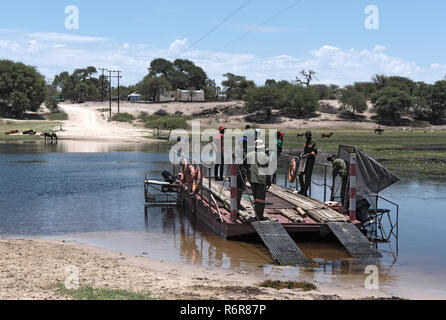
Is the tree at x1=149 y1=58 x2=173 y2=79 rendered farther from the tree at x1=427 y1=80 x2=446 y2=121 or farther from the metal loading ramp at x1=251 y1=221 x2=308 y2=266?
the metal loading ramp at x1=251 y1=221 x2=308 y2=266

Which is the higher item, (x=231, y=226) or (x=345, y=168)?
(x=345, y=168)

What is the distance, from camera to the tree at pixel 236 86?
122 metres

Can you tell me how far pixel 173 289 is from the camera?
912 cm

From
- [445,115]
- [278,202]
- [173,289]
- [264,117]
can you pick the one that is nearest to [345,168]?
[278,202]

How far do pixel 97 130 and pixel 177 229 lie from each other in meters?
59.6

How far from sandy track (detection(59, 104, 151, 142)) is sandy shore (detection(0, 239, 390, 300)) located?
5121 centimetres

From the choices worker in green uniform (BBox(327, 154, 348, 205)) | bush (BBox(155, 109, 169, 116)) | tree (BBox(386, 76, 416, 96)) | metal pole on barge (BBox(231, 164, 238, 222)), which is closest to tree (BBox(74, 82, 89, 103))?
bush (BBox(155, 109, 169, 116))

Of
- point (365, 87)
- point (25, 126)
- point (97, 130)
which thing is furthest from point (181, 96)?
point (97, 130)

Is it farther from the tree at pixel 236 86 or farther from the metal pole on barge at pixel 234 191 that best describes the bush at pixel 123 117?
the metal pole on barge at pixel 234 191

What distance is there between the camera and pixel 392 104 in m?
90.2

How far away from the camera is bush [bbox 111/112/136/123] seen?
8688 cm

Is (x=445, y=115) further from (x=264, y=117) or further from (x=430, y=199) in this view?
(x=430, y=199)

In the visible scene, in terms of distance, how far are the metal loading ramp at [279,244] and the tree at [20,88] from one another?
3257 inches

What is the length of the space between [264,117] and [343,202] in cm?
7570
